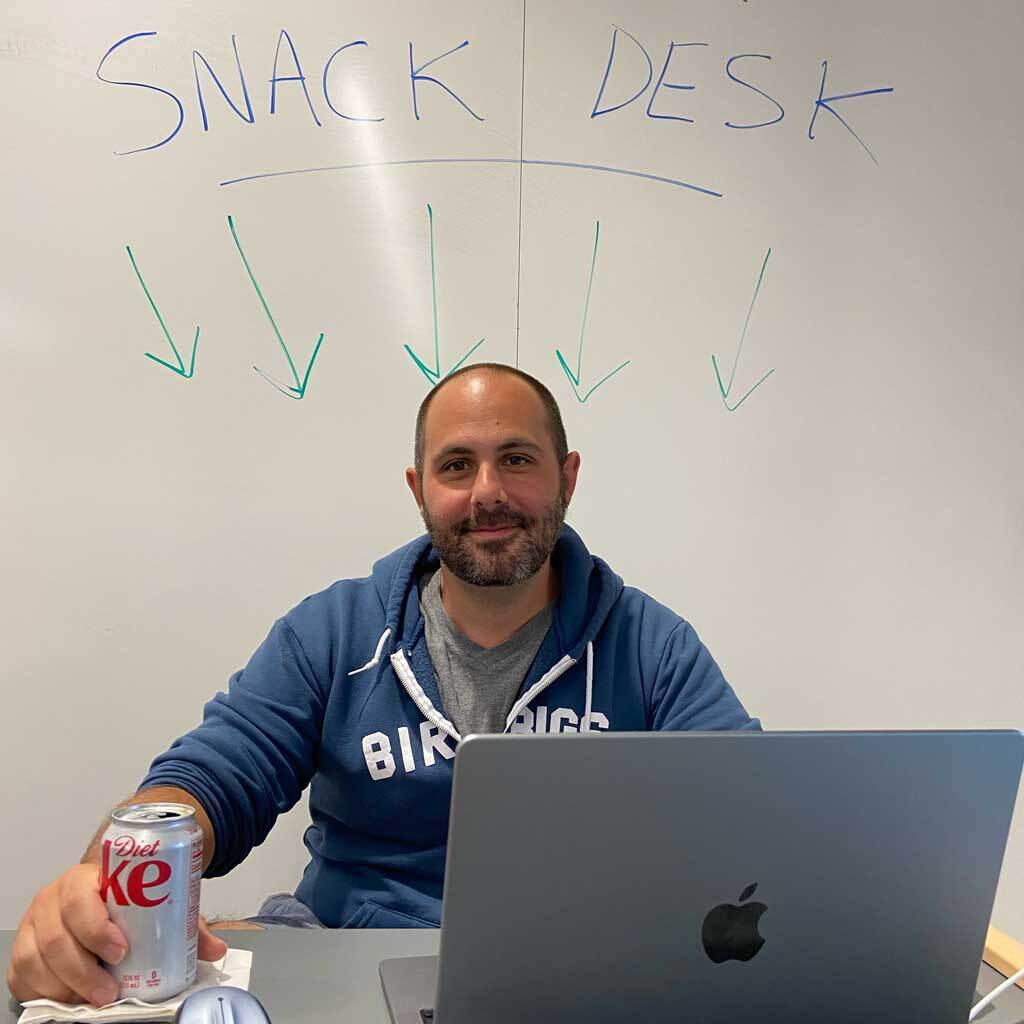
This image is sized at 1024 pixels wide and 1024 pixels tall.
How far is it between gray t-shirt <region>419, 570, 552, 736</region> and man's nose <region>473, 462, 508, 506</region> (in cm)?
17

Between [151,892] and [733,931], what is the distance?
365mm

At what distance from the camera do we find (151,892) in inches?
25.9

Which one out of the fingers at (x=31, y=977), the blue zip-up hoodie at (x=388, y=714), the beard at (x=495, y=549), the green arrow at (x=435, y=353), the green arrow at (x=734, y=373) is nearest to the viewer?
the fingers at (x=31, y=977)

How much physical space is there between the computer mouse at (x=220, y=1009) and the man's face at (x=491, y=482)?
26.4 inches

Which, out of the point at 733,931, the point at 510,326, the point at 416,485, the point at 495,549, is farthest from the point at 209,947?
the point at 510,326

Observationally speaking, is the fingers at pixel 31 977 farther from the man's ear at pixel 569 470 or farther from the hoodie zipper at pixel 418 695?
the man's ear at pixel 569 470

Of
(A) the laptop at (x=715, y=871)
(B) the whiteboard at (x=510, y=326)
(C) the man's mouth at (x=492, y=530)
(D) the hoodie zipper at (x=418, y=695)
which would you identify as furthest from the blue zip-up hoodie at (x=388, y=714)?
(A) the laptop at (x=715, y=871)

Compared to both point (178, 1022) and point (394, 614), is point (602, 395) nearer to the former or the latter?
point (394, 614)

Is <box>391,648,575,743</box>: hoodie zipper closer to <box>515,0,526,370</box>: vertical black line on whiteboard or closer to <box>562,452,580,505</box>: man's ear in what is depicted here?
<box>562,452,580,505</box>: man's ear

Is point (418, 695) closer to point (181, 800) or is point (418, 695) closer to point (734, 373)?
point (181, 800)

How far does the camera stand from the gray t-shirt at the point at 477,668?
48.5 inches

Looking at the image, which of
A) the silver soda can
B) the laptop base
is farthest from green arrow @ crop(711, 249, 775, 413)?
the silver soda can

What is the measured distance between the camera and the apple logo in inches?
23.9

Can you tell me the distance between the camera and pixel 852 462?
70.9 inches
